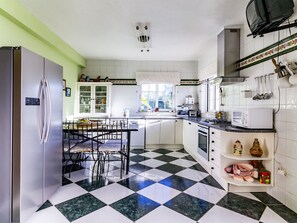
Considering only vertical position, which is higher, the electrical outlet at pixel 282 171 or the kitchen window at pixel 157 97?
the kitchen window at pixel 157 97

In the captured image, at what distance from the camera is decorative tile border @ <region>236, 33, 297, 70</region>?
1.97 meters

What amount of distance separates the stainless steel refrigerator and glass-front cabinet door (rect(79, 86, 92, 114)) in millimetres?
2941

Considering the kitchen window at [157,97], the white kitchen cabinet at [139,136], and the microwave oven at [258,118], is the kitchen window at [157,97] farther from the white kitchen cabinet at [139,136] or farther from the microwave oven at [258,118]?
the microwave oven at [258,118]

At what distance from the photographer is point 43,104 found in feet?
6.31

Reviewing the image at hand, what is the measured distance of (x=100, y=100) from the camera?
4.88 meters

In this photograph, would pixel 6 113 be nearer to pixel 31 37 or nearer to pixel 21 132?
pixel 21 132

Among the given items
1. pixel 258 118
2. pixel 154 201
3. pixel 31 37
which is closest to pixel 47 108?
pixel 31 37

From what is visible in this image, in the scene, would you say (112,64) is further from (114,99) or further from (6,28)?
(6,28)

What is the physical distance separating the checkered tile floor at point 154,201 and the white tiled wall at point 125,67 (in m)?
2.89

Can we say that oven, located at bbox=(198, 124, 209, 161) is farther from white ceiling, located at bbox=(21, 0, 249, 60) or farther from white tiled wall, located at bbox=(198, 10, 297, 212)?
white ceiling, located at bbox=(21, 0, 249, 60)

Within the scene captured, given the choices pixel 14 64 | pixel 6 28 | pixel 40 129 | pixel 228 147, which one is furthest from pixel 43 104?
pixel 228 147

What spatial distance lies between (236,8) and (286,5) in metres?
0.68

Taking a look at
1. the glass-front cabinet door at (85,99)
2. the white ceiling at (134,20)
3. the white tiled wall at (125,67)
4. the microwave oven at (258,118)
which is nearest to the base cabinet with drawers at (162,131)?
the white tiled wall at (125,67)

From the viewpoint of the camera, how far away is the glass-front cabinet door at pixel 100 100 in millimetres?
4852
